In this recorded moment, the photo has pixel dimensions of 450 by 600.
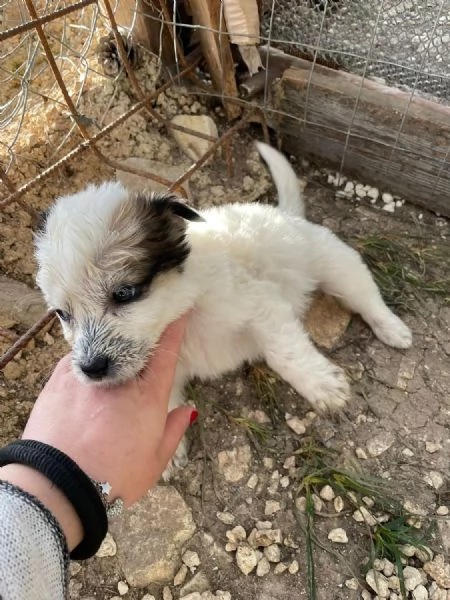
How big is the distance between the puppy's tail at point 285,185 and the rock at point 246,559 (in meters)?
1.80

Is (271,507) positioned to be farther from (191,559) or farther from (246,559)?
(191,559)

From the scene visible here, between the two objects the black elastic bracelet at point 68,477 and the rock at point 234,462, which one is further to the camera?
the rock at point 234,462

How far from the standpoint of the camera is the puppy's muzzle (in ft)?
5.92

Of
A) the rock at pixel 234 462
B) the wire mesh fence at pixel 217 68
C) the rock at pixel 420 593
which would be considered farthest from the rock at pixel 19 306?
the rock at pixel 420 593

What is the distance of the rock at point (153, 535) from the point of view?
2.28 meters

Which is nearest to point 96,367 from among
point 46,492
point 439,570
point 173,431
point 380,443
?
point 173,431

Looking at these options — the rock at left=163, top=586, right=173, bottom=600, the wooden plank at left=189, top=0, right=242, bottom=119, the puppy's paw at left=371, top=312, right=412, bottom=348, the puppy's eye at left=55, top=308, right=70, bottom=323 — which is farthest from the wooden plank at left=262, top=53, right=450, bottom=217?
the rock at left=163, top=586, right=173, bottom=600

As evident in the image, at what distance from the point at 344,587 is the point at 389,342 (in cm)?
124

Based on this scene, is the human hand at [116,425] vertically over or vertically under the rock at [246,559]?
over

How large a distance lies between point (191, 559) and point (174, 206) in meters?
1.47

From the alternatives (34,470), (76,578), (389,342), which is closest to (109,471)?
(34,470)

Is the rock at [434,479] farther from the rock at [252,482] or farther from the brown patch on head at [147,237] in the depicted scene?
the brown patch on head at [147,237]

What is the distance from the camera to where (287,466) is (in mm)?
2537

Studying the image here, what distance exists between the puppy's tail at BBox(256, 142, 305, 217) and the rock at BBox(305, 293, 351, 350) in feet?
1.76
